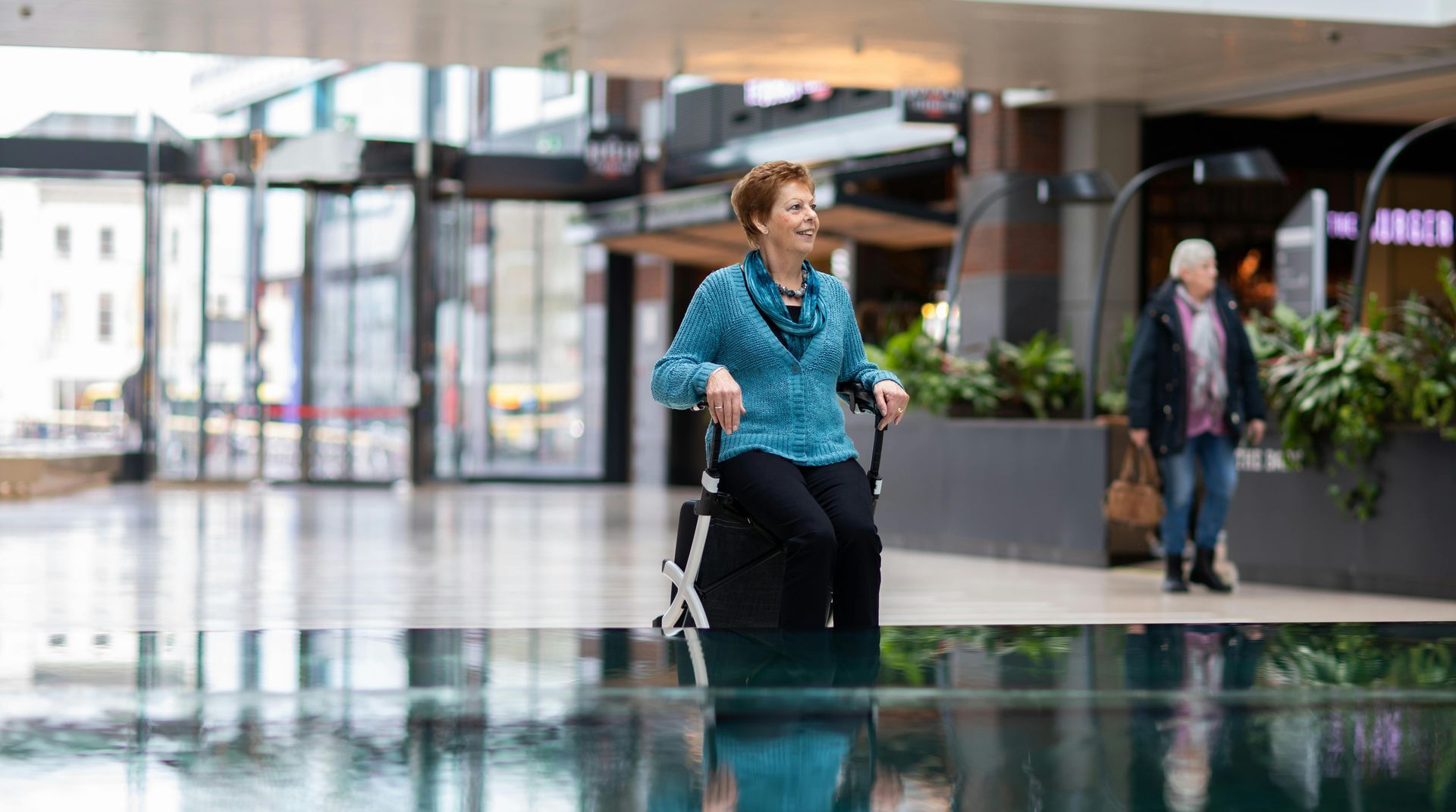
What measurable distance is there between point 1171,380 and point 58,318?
16017 mm

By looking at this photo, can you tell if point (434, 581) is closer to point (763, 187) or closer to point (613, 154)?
point (763, 187)

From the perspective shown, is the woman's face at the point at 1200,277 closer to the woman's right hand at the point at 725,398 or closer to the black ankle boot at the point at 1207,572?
the black ankle boot at the point at 1207,572

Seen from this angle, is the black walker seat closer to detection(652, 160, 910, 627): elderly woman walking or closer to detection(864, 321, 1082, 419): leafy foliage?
detection(652, 160, 910, 627): elderly woman walking

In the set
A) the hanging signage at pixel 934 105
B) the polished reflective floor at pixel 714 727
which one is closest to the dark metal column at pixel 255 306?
the hanging signage at pixel 934 105

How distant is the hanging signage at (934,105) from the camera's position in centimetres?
1580

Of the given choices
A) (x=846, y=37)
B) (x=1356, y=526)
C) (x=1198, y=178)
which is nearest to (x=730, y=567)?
(x=1356, y=526)

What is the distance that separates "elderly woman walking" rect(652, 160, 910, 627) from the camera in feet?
11.7

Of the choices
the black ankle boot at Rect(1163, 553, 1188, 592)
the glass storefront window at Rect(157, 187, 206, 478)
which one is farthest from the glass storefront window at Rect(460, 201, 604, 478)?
the black ankle boot at Rect(1163, 553, 1188, 592)

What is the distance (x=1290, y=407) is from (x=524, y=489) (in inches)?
533

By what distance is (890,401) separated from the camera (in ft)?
12.1

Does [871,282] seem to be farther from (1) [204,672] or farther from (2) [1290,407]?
(1) [204,672]

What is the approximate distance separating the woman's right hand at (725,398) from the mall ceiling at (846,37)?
8231mm

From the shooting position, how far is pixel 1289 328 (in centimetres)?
928

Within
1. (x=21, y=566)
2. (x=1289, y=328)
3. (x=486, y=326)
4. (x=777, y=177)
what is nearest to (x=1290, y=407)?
(x=1289, y=328)
